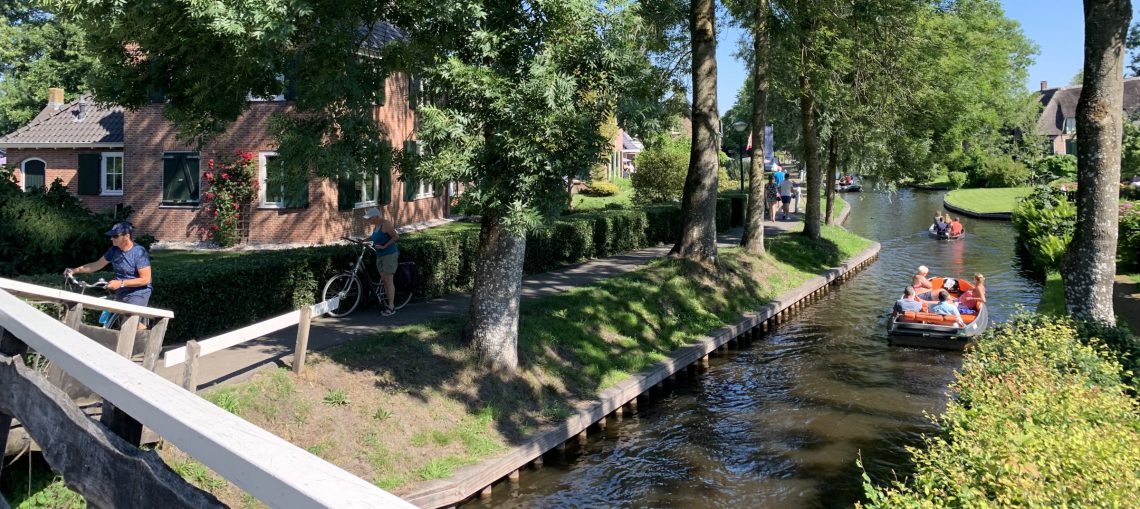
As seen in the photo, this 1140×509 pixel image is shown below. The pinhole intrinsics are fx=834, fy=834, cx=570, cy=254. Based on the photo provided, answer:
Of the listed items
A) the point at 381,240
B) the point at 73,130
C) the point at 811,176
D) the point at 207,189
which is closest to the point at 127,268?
the point at 381,240

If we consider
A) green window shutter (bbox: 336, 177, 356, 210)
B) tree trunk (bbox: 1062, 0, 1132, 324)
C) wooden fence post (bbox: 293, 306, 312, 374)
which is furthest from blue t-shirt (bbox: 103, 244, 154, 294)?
green window shutter (bbox: 336, 177, 356, 210)

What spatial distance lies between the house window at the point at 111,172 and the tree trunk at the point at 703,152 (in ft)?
57.9

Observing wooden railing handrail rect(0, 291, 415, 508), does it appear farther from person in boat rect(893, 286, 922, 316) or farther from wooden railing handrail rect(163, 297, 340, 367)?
person in boat rect(893, 286, 922, 316)

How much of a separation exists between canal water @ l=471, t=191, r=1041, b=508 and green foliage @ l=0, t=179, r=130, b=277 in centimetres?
739

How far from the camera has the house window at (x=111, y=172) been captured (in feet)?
83.1

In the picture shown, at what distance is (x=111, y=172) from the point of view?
2541 centimetres

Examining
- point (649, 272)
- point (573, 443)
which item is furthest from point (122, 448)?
point (649, 272)

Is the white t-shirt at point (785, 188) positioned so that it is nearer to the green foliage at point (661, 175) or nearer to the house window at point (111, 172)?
the green foliage at point (661, 175)

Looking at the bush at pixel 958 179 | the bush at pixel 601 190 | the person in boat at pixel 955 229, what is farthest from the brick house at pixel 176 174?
the bush at pixel 958 179

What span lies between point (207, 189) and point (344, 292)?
504 inches

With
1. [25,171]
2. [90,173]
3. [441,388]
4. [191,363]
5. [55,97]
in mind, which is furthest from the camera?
[55,97]

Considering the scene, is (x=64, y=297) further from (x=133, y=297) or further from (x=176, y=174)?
(x=176, y=174)

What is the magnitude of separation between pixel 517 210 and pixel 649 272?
8902 mm

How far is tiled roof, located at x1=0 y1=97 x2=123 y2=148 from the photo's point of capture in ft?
84.2
